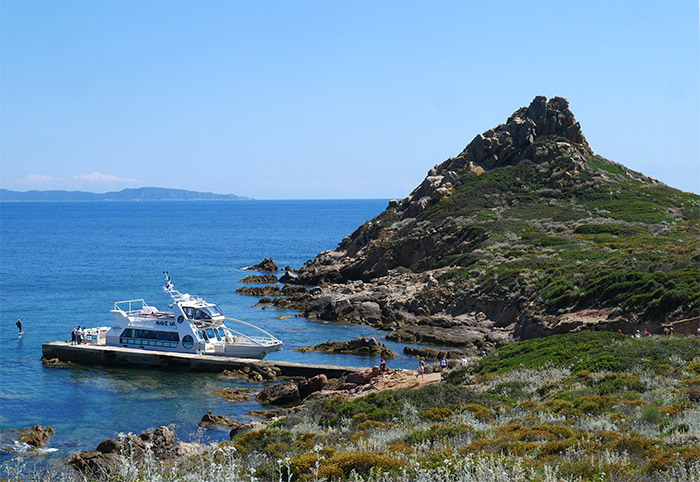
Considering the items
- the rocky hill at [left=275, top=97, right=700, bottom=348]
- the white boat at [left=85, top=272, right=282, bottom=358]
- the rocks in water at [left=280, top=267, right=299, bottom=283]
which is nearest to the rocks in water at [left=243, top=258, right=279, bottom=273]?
the rocky hill at [left=275, top=97, right=700, bottom=348]

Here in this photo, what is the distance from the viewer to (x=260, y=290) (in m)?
61.7

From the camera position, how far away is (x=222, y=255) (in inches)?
3841

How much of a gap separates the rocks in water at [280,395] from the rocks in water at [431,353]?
394 inches

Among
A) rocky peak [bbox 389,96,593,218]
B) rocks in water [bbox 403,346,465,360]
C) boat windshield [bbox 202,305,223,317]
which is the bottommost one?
rocks in water [bbox 403,346,465,360]

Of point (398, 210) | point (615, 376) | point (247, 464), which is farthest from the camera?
point (398, 210)

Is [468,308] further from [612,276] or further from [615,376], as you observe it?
[615,376]

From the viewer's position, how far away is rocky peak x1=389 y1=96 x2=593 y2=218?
75.9 metres

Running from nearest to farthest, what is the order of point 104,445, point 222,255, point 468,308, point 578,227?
1. point 104,445
2. point 468,308
3. point 578,227
4. point 222,255

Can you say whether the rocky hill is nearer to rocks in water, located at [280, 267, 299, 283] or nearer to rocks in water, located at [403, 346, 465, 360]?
rocks in water, located at [280, 267, 299, 283]

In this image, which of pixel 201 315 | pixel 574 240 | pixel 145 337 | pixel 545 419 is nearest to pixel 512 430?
pixel 545 419

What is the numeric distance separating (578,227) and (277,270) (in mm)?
35679

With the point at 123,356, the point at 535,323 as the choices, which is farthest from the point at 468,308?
the point at 123,356

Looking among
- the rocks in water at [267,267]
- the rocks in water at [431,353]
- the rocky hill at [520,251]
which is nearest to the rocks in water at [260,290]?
the rocky hill at [520,251]

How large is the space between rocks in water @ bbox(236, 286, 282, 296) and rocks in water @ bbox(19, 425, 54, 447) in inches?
1409
